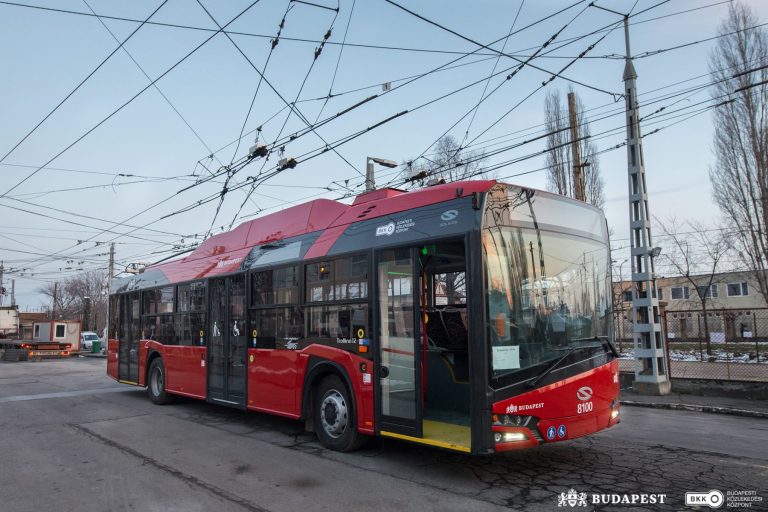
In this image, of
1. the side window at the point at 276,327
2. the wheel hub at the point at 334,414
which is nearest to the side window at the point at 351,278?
the side window at the point at 276,327

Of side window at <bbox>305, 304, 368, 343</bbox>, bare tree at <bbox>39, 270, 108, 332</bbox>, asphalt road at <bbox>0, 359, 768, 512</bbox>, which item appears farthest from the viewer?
bare tree at <bbox>39, 270, 108, 332</bbox>

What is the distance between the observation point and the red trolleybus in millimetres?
5230

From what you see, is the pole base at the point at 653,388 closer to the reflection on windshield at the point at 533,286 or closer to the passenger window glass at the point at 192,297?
the reflection on windshield at the point at 533,286

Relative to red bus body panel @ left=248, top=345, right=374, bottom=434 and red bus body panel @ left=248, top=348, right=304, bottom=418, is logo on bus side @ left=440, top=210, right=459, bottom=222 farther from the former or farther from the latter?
red bus body panel @ left=248, top=348, right=304, bottom=418

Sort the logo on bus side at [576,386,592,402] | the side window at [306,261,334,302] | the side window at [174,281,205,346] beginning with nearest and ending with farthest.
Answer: the logo on bus side at [576,386,592,402] < the side window at [306,261,334,302] < the side window at [174,281,205,346]

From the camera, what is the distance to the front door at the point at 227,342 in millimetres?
9133

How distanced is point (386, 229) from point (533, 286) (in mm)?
2039

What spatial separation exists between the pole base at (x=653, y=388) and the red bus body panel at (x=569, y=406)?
7101 millimetres

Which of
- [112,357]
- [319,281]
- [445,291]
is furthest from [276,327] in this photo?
[112,357]

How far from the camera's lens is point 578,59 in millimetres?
10523

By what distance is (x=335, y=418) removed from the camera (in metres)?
6.99

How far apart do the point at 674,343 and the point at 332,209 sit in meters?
17.0

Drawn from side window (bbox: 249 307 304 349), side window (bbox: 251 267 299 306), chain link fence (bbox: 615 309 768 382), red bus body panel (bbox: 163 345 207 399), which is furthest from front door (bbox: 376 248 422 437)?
chain link fence (bbox: 615 309 768 382)

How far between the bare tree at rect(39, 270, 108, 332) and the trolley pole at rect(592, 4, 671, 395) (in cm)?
7463
